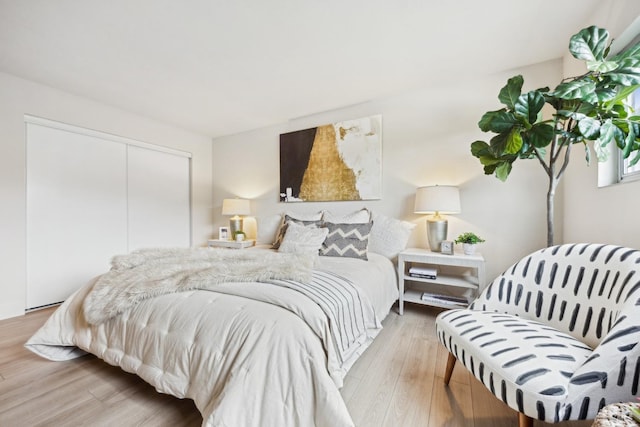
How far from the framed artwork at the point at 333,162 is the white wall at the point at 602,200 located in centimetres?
164

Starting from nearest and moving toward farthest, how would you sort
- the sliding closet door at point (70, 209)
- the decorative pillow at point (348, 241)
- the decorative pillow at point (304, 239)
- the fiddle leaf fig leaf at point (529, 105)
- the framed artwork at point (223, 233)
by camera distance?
the fiddle leaf fig leaf at point (529, 105) < the decorative pillow at point (348, 241) < the decorative pillow at point (304, 239) < the sliding closet door at point (70, 209) < the framed artwork at point (223, 233)

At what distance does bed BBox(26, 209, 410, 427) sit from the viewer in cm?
94

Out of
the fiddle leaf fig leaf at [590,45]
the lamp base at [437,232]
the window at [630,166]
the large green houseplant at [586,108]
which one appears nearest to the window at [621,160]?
the window at [630,166]

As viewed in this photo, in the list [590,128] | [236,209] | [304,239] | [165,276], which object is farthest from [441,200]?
[236,209]

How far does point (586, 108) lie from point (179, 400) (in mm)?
2778

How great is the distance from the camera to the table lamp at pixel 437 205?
7.40 ft

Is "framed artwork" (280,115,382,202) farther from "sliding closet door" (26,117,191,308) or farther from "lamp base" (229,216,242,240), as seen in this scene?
"sliding closet door" (26,117,191,308)

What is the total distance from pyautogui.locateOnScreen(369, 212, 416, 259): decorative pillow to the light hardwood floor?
95 centimetres

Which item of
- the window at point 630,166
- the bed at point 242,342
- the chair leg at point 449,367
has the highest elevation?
the window at point 630,166

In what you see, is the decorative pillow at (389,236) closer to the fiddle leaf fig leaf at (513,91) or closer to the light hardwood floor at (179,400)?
the light hardwood floor at (179,400)

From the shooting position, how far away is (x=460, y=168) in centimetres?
249

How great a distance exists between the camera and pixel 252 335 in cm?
102

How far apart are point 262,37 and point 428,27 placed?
1261mm

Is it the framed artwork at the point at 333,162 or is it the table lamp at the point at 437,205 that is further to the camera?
the framed artwork at the point at 333,162
